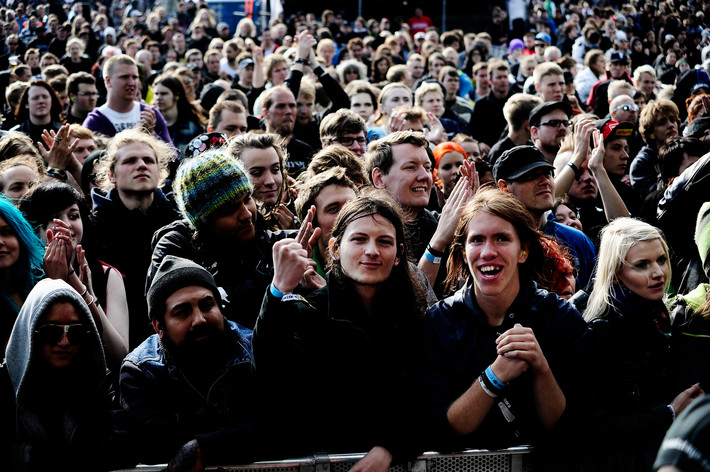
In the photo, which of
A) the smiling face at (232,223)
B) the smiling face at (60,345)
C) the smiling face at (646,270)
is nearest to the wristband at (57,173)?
the smiling face at (232,223)

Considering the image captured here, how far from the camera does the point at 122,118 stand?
274 inches

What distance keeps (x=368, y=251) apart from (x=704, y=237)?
176 centimetres

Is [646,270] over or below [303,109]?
below

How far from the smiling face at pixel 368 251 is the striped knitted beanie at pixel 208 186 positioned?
790 millimetres

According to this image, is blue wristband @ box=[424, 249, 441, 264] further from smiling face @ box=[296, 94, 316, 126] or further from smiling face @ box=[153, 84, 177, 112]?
smiling face @ box=[153, 84, 177, 112]

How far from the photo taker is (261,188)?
451cm

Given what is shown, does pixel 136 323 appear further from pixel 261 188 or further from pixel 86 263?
pixel 261 188

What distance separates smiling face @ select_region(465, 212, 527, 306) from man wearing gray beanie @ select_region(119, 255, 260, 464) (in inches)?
37.7

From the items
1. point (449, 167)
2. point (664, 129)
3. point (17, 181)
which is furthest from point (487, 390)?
point (664, 129)

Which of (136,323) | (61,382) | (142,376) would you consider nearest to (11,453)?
(61,382)

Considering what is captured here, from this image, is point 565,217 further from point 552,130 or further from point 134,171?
point 134,171

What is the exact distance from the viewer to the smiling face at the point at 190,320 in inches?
115

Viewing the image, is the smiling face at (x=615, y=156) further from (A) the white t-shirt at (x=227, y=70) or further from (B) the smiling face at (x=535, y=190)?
(A) the white t-shirt at (x=227, y=70)

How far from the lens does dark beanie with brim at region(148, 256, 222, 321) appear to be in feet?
9.84
